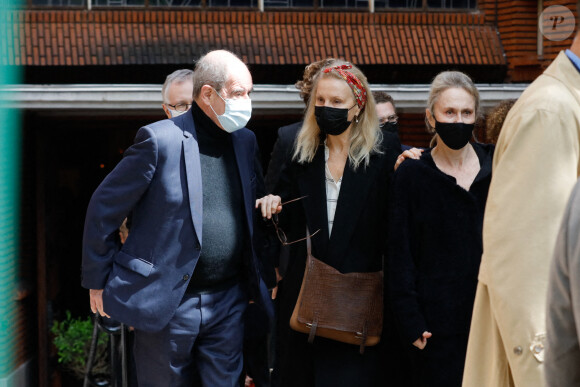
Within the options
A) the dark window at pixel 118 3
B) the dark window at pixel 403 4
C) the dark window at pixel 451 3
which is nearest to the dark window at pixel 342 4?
the dark window at pixel 403 4

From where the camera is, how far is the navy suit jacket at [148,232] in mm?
3941

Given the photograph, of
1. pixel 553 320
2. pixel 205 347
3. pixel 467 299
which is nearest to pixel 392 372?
pixel 467 299

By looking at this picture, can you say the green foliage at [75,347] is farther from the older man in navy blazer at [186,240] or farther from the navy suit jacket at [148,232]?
the navy suit jacket at [148,232]

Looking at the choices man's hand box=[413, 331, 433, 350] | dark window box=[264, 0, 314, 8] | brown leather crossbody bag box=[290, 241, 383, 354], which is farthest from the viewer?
dark window box=[264, 0, 314, 8]

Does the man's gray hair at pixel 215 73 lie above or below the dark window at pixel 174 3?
below

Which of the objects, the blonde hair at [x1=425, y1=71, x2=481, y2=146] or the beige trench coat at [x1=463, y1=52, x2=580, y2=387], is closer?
the beige trench coat at [x1=463, y1=52, x2=580, y2=387]

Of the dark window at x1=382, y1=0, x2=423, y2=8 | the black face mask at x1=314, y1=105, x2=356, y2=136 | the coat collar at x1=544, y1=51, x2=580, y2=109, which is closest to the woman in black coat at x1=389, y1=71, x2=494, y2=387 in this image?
the black face mask at x1=314, y1=105, x2=356, y2=136

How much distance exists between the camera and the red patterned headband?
4480 millimetres

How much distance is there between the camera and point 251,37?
7910 mm

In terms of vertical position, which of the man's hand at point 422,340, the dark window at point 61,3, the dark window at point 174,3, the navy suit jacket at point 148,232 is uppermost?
the dark window at point 174,3

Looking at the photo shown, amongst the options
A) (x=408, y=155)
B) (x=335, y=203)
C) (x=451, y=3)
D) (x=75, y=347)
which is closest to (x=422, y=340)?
(x=335, y=203)

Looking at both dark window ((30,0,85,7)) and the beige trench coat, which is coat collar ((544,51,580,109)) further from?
dark window ((30,0,85,7))

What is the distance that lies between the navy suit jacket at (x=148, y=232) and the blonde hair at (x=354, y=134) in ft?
2.51

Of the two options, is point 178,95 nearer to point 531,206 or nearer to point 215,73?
point 215,73
